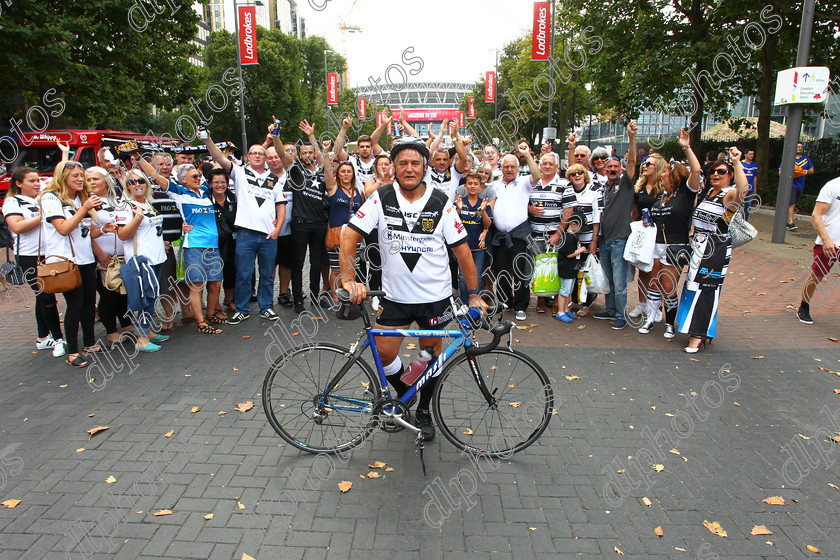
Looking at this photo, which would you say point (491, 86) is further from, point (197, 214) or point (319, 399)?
point (319, 399)

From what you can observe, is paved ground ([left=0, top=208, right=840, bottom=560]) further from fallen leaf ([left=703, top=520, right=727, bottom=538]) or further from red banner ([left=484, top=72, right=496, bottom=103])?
red banner ([left=484, top=72, right=496, bottom=103])

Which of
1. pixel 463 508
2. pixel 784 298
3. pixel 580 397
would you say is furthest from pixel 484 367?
pixel 784 298

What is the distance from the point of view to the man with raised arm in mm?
6906

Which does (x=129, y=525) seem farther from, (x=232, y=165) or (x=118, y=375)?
(x=232, y=165)

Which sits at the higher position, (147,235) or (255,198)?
(255,198)

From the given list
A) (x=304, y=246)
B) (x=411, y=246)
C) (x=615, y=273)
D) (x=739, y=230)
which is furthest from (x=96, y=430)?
(x=739, y=230)

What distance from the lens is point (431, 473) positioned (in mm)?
3676

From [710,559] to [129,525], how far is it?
10.3ft

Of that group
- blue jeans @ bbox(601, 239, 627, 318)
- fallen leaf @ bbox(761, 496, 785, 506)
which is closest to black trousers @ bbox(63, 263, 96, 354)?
blue jeans @ bbox(601, 239, 627, 318)

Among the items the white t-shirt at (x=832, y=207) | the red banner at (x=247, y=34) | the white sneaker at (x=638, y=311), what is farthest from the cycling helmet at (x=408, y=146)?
the red banner at (x=247, y=34)

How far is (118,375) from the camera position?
534cm

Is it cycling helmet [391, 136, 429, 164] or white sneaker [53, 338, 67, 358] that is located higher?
cycling helmet [391, 136, 429, 164]

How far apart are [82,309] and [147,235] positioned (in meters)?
0.98

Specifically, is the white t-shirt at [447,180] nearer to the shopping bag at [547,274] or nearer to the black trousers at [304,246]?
the shopping bag at [547,274]
